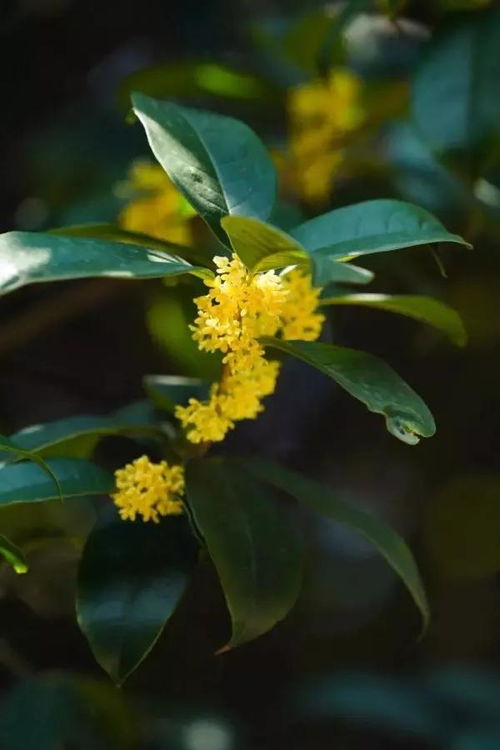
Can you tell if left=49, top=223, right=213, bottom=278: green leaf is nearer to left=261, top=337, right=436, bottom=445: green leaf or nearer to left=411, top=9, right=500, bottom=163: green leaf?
left=261, top=337, right=436, bottom=445: green leaf

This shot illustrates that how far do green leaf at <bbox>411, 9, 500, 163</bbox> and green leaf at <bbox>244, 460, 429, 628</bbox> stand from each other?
0.35 metres

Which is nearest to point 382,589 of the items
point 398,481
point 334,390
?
point 398,481

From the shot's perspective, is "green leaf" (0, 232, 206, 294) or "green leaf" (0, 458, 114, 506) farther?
"green leaf" (0, 458, 114, 506)

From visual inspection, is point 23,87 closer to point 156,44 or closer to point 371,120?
point 156,44

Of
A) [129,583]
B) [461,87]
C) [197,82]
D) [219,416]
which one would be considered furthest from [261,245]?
[197,82]

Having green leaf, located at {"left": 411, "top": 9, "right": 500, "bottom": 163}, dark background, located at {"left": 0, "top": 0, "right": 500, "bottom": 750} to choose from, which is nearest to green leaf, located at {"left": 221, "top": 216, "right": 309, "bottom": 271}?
green leaf, located at {"left": 411, "top": 9, "right": 500, "bottom": 163}

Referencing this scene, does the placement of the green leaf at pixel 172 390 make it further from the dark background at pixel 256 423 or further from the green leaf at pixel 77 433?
the dark background at pixel 256 423

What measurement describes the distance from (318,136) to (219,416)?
57cm

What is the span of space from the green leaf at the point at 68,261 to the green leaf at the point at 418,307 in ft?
0.48

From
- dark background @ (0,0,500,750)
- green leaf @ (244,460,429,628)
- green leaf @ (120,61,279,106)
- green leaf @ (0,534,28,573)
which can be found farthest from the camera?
dark background @ (0,0,500,750)

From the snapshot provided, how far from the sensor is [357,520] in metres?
0.85

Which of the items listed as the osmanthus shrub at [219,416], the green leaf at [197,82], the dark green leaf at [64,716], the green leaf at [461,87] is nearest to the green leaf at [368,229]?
the osmanthus shrub at [219,416]

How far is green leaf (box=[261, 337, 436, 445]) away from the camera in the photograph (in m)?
0.69

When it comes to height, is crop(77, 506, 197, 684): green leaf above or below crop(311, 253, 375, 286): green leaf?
below
